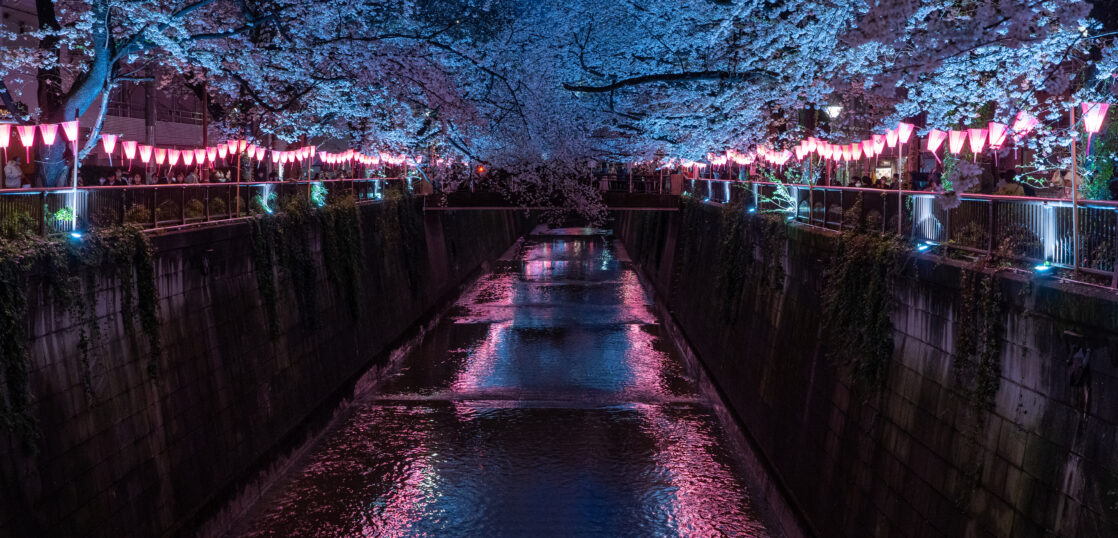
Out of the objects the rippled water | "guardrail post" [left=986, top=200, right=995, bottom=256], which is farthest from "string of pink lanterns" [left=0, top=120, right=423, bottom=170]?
"guardrail post" [left=986, top=200, right=995, bottom=256]

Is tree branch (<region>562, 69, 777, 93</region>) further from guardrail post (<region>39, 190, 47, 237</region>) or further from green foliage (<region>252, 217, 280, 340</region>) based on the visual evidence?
guardrail post (<region>39, 190, 47, 237</region>)

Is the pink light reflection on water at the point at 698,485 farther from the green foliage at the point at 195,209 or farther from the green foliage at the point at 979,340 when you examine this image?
the green foliage at the point at 195,209

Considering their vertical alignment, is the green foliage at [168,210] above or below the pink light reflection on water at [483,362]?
above

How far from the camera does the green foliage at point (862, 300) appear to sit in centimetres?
1089

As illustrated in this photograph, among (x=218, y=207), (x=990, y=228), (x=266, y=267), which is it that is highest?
(x=218, y=207)

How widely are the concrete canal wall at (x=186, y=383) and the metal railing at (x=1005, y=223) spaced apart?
966 cm

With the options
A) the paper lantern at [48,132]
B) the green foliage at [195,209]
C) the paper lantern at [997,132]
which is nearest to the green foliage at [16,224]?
the paper lantern at [48,132]

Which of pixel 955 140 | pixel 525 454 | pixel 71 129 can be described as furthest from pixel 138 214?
pixel 955 140

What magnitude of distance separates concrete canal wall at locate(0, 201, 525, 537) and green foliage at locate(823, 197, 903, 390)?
9.18 metres

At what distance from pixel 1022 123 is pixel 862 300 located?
3.43 metres

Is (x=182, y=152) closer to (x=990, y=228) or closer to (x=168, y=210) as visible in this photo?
(x=168, y=210)

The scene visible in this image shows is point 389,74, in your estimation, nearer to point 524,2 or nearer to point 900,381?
point 524,2

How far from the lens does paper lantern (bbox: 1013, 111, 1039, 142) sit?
472 inches

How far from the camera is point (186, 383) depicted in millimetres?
13617
